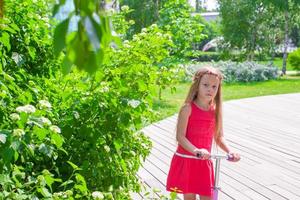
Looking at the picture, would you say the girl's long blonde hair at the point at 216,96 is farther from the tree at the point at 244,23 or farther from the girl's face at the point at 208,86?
the tree at the point at 244,23

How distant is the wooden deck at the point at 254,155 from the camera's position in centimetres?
530

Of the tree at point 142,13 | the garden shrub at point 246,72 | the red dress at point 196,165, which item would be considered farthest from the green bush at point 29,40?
the tree at point 142,13

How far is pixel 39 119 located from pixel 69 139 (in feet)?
2.59

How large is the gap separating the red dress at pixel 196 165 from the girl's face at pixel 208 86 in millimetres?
121

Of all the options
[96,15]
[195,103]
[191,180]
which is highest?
[96,15]

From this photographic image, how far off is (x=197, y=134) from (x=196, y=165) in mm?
229

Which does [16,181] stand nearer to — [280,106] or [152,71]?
[152,71]

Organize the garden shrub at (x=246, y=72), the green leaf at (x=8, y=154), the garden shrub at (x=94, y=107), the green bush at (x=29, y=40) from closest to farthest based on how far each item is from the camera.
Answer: the green leaf at (x=8, y=154) → the garden shrub at (x=94, y=107) → the green bush at (x=29, y=40) → the garden shrub at (x=246, y=72)

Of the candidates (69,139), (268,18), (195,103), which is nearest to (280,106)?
(195,103)

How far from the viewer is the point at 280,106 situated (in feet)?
43.5

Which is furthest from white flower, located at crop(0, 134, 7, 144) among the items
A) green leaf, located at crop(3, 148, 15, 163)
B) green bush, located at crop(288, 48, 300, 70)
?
green bush, located at crop(288, 48, 300, 70)

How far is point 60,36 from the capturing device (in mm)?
765

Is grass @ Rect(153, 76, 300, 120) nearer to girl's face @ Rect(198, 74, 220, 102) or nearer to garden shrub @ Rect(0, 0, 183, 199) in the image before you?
girl's face @ Rect(198, 74, 220, 102)

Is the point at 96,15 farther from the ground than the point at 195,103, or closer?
farther from the ground
